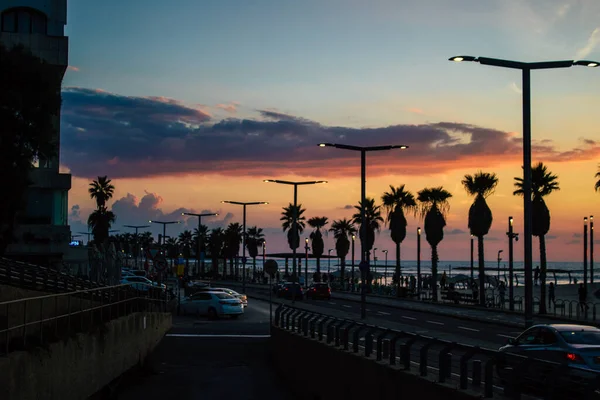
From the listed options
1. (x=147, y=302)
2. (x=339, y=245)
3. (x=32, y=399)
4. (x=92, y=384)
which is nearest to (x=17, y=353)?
(x=32, y=399)

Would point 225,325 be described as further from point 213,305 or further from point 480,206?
point 480,206

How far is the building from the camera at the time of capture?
59531 mm

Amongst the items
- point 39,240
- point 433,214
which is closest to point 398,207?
point 433,214

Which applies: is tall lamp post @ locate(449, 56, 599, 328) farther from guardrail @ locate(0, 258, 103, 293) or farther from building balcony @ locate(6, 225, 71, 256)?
building balcony @ locate(6, 225, 71, 256)

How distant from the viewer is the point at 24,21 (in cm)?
6191

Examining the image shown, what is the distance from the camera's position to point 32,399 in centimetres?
1479

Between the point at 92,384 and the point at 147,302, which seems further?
the point at 147,302

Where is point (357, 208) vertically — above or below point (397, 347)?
above

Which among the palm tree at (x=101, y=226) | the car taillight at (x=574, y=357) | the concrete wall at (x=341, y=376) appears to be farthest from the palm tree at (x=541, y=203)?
the palm tree at (x=101, y=226)

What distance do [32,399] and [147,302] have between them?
722 inches

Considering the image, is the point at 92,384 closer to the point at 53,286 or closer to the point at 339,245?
the point at 53,286

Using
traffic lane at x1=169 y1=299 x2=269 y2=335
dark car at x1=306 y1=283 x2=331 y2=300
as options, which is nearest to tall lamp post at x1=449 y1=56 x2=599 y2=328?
traffic lane at x1=169 y1=299 x2=269 y2=335

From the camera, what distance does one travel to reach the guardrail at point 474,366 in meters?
10.0

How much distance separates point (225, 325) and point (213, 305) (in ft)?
20.0
